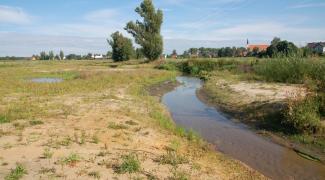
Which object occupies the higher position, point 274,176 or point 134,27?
point 134,27

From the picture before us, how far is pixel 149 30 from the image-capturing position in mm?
73062

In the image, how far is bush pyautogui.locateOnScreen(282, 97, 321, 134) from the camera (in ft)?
46.8

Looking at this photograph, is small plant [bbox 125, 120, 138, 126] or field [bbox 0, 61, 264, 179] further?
small plant [bbox 125, 120, 138, 126]

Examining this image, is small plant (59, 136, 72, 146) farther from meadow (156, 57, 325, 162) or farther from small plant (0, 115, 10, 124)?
meadow (156, 57, 325, 162)

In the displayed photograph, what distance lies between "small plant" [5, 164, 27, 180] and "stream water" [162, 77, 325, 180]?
6.17 m

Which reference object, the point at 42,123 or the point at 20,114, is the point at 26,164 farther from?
the point at 20,114

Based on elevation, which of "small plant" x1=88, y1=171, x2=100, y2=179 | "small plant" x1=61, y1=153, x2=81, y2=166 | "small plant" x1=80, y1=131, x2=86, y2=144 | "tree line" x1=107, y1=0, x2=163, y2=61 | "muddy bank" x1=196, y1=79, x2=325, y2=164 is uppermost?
"tree line" x1=107, y1=0, x2=163, y2=61

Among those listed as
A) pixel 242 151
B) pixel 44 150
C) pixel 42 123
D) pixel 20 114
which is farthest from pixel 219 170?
pixel 20 114

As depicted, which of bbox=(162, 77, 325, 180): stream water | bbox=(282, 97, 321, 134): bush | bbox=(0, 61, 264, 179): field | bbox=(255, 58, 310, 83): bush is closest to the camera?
bbox=(0, 61, 264, 179): field

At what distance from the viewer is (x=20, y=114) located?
16.7 meters

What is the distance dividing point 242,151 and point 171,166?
4.35 metres

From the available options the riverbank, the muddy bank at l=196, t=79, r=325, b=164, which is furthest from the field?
the riverbank

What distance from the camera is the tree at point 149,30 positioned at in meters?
72.1

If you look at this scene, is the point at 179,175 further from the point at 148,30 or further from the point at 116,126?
the point at 148,30
